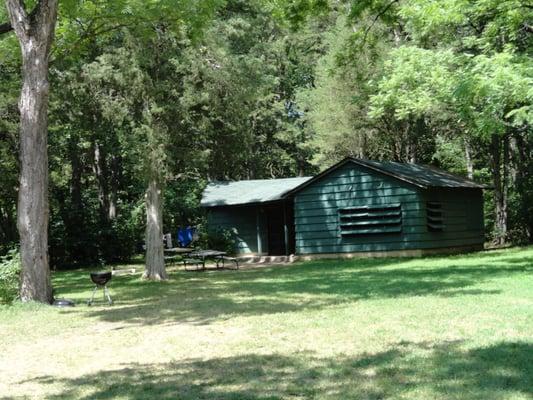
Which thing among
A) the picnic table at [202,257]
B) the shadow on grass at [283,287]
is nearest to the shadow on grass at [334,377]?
the shadow on grass at [283,287]

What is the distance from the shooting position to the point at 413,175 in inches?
906

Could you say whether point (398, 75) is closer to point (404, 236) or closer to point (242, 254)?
point (404, 236)

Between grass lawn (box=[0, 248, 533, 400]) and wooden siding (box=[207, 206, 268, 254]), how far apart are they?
13562mm

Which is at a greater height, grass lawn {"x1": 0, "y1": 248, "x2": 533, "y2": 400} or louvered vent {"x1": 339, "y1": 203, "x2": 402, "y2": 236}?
louvered vent {"x1": 339, "y1": 203, "x2": 402, "y2": 236}

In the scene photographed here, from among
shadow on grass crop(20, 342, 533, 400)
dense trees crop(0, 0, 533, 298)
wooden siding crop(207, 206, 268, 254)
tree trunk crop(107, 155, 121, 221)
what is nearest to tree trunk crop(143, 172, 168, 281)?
dense trees crop(0, 0, 533, 298)

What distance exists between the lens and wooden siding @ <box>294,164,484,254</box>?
73.9 feet

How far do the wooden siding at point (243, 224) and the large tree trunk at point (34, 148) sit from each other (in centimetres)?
1532

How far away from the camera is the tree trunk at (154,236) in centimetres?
1858

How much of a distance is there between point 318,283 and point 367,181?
30.6 feet

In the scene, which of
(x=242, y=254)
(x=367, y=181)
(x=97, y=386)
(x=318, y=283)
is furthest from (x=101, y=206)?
(x=97, y=386)

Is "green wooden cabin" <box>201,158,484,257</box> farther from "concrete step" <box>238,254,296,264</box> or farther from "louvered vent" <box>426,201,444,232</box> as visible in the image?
"concrete step" <box>238,254,296,264</box>

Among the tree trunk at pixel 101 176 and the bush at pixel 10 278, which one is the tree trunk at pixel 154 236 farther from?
the tree trunk at pixel 101 176

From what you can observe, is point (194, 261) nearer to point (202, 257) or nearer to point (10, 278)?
point (202, 257)

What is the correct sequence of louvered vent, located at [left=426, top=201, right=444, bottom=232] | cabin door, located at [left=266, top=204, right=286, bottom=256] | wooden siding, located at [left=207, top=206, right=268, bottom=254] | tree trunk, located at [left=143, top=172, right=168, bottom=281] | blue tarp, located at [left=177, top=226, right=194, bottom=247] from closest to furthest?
tree trunk, located at [left=143, top=172, right=168, bottom=281] < louvered vent, located at [left=426, top=201, right=444, bottom=232] < cabin door, located at [left=266, top=204, right=286, bottom=256] < wooden siding, located at [left=207, top=206, right=268, bottom=254] < blue tarp, located at [left=177, top=226, right=194, bottom=247]
